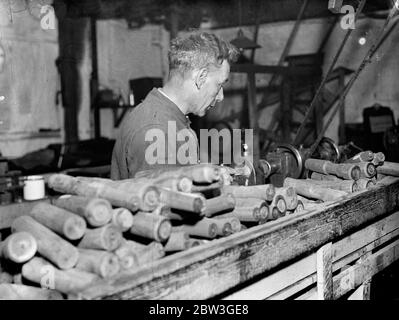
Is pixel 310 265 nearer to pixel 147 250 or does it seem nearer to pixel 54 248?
pixel 147 250

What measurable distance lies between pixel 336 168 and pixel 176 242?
1506 millimetres

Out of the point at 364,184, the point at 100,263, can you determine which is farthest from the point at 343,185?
the point at 100,263

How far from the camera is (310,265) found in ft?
6.94

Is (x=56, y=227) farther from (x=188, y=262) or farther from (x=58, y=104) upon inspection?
(x=58, y=104)

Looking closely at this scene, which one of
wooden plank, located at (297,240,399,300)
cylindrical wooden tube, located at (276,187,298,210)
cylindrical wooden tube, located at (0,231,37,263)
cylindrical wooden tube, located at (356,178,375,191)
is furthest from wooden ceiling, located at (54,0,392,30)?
cylindrical wooden tube, located at (0,231,37,263)

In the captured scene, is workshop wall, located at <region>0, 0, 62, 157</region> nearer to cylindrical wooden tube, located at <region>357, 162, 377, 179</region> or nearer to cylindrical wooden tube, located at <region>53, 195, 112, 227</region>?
cylindrical wooden tube, located at <region>357, 162, 377, 179</region>

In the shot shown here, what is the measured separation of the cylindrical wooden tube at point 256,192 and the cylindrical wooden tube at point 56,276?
789mm

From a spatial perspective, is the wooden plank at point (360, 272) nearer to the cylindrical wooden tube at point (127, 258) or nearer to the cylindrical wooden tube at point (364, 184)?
the cylindrical wooden tube at point (364, 184)

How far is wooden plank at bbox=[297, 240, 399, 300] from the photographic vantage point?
225 cm

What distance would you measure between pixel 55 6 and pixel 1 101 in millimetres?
1817

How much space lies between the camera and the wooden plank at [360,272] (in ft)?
7.39

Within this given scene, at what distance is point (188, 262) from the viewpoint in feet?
4.62

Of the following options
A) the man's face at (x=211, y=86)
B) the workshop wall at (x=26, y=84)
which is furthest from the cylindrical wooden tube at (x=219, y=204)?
the workshop wall at (x=26, y=84)

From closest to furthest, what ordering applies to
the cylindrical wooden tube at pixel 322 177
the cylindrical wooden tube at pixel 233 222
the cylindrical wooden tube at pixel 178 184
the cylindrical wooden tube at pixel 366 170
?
the cylindrical wooden tube at pixel 178 184, the cylindrical wooden tube at pixel 233 222, the cylindrical wooden tube at pixel 366 170, the cylindrical wooden tube at pixel 322 177
